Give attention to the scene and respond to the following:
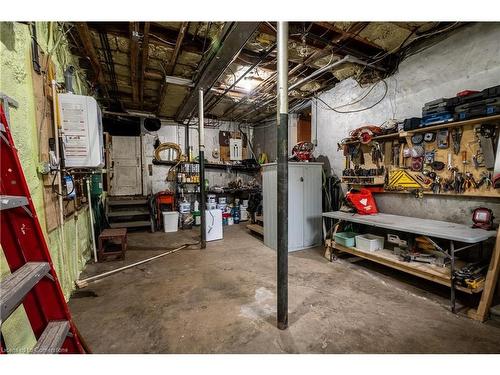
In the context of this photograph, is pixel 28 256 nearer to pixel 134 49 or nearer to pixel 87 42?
pixel 87 42

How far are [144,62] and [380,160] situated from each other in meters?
3.95

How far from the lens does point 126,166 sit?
6.72m

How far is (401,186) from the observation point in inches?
127

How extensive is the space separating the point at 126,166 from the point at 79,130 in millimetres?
4454

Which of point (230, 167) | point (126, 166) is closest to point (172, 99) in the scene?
point (126, 166)

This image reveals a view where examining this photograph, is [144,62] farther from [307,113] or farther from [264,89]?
[307,113]

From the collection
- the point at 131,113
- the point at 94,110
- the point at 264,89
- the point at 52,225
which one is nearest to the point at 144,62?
the point at 94,110

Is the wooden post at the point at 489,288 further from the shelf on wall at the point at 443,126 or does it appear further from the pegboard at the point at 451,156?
the shelf on wall at the point at 443,126

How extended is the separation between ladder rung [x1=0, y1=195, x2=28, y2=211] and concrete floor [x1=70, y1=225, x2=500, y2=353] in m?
1.38

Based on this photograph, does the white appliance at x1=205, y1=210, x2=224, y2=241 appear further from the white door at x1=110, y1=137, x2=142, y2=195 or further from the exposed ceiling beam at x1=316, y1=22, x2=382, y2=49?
the exposed ceiling beam at x1=316, y1=22, x2=382, y2=49

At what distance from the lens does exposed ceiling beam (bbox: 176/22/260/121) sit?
93.0 inches

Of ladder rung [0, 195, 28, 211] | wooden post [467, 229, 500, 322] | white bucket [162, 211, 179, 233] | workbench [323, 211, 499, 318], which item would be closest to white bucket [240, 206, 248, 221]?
white bucket [162, 211, 179, 233]

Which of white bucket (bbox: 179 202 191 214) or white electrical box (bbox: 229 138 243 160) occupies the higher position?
white electrical box (bbox: 229 138 243 160)

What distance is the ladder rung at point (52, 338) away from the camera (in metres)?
1.01
